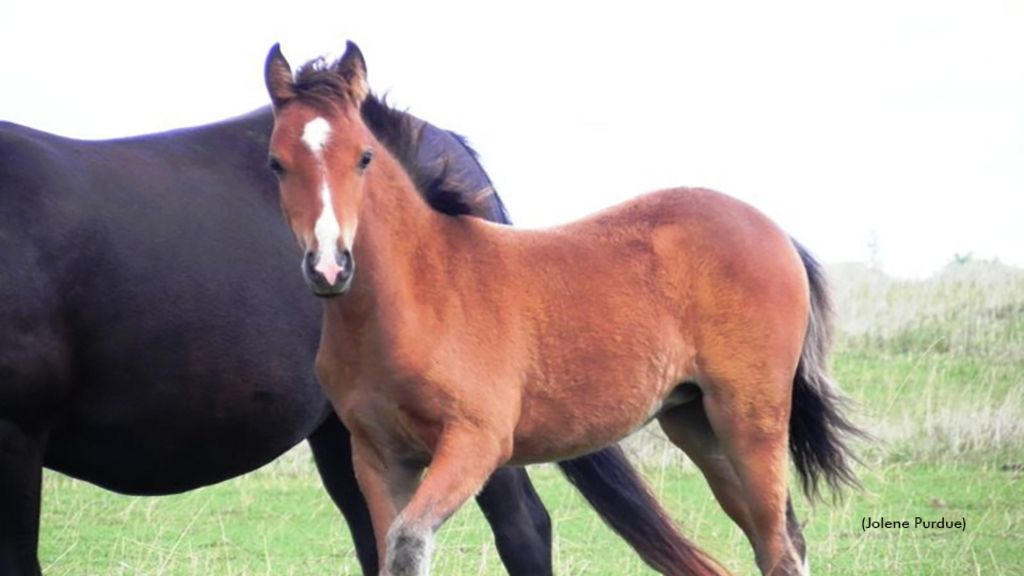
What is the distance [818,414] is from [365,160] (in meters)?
2.08

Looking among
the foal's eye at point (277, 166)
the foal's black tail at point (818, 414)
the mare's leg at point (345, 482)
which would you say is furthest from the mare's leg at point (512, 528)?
the foal's eye at point (277, 166)

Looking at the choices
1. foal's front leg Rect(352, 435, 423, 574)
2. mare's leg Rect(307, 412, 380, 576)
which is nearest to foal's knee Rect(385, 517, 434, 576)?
foal's front leg Rect(352, 435, 423, 574)

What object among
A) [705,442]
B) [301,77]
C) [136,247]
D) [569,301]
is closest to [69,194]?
[136,247]

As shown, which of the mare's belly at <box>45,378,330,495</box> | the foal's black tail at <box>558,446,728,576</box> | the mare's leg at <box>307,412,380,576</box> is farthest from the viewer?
the mare's leg at <box>307,412,380,576</box>

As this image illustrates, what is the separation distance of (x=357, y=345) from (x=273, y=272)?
5.21 ft

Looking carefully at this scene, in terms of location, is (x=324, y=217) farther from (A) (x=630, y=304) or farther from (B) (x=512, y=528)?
(B) (x=512, y=528)

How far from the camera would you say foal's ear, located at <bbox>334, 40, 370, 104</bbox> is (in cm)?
484

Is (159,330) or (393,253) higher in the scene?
(393,253)

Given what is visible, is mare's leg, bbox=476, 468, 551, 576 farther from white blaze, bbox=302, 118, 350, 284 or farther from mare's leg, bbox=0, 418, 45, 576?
white blaze, bbox=302, 118, 350, 284

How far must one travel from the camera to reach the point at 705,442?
5.79m

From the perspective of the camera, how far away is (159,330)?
605 centimetres

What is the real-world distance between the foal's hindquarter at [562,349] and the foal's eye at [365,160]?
0.18 meters

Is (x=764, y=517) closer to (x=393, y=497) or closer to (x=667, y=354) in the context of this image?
(x=667, y=354)

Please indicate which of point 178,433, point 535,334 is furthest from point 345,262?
point 178,433
